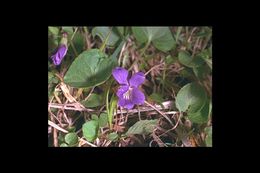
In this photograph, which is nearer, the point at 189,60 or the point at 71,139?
the point at 71,139

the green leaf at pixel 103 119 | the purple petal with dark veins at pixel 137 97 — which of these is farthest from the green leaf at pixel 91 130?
the purple petal with dark veins at pixel 137 97

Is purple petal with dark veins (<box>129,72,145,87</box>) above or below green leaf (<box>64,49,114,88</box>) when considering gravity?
below

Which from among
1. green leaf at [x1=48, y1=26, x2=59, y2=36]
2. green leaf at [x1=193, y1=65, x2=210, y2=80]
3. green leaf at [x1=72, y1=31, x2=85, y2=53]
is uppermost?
green leaf at [x1=48, y1=26, x2=59, y2=36]

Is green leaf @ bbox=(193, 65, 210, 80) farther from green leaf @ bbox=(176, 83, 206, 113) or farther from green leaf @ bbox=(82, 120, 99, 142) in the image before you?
green leaf @ bbox=(82, 120, 99, 142)

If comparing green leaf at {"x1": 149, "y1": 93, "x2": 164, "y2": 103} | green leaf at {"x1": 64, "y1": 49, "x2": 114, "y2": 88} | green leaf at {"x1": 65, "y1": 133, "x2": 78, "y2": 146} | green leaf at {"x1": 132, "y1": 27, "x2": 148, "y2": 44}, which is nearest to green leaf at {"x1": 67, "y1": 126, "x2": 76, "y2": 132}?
green leaf at {"x1": 65, "y1": 133, "x2": 78, "y2": 146}

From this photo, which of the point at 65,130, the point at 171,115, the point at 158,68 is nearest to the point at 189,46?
the point at 158,68

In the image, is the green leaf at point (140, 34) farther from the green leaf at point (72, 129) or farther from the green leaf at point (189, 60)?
the green leaf at point (72, 129)

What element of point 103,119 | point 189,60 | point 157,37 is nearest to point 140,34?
point 157,37

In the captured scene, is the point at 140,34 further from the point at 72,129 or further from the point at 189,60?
the point at 72,129
